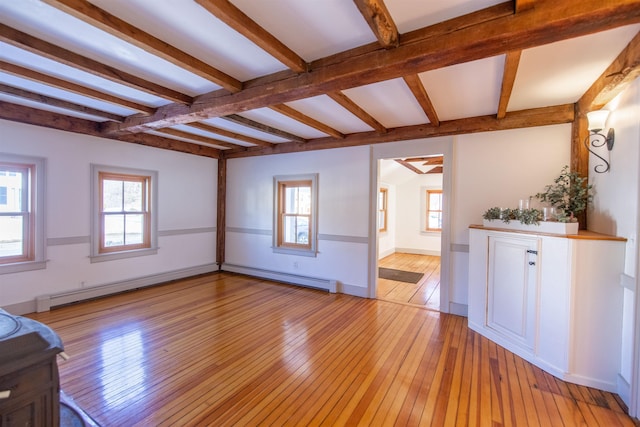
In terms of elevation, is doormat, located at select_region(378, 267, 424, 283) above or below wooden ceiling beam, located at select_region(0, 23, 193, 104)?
below

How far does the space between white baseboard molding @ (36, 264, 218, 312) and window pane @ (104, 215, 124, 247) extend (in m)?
0.67

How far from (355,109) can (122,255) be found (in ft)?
14.3

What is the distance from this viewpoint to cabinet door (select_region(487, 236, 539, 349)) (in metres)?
2.74

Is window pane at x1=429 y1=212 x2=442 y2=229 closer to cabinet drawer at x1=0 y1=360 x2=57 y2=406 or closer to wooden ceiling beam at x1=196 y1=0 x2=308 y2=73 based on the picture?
wooden ceiling beam at x1=196 y1=0 x2=308 y2=73

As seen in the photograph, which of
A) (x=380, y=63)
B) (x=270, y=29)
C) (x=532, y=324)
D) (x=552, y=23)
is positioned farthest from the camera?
(x=532, y=324)

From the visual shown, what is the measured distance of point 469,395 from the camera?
2.22m

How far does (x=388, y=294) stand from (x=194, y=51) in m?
4.23

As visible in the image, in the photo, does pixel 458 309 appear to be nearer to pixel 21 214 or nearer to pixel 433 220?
pixel 433 220

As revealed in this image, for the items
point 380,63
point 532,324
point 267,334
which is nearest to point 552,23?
point 380,63

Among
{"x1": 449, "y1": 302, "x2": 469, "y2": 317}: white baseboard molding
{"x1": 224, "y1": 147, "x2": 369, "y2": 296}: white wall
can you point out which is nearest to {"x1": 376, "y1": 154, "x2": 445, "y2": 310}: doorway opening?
{"x1": 224, "y1": 147, "x2": 369, "y2": 296}: white wall

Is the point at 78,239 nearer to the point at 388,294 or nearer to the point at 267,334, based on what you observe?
the point at 267,334

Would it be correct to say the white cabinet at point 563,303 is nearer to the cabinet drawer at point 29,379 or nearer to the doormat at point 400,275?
the doormat at point 400,275

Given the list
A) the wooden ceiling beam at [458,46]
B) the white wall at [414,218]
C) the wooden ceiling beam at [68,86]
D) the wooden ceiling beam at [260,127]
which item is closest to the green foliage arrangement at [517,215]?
the wooden ceiling beam at [458,46]

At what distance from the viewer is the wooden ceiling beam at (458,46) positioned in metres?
1.49
